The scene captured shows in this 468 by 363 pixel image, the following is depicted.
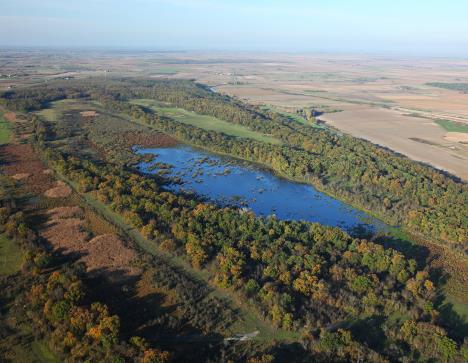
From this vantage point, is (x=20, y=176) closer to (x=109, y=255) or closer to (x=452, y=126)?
(x=109, y=255)

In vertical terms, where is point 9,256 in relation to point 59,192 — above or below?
below

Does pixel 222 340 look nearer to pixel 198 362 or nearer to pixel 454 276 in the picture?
pixel 198 362

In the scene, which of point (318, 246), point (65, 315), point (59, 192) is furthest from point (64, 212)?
point (318, 246)

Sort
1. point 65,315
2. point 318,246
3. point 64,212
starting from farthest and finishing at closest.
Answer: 1. point 64,212
2. point 318,246
3. point 65,315

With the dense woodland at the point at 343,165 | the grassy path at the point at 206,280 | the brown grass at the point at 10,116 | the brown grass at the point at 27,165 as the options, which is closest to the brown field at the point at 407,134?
the dense woodland at the point at 343,165

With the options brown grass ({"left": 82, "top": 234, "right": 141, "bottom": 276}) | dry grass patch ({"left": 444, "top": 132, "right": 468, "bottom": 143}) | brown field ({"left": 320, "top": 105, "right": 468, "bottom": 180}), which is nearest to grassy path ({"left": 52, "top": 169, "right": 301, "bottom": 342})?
brown grass ({"left": 82, "top": 234, "right": 141, "bottom": 276})

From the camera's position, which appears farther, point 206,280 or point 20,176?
point 20,176

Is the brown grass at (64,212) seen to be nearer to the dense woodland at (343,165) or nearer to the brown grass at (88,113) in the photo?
the dense woodland at (343,165)
